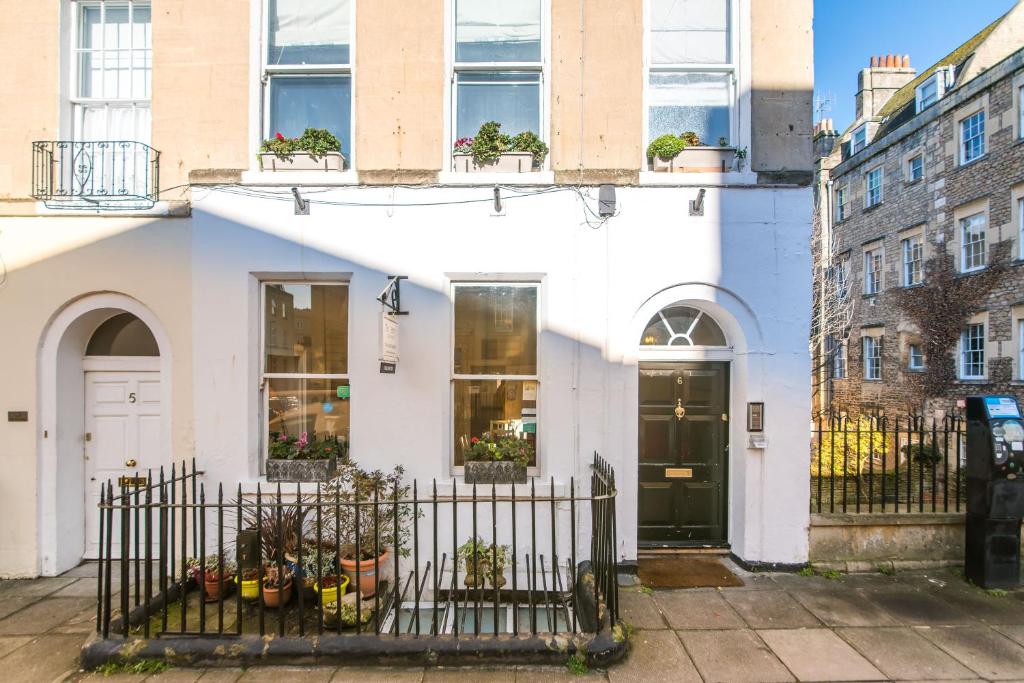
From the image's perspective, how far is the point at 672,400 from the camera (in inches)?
239

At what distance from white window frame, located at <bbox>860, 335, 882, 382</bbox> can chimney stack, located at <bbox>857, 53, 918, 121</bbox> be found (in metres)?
9.88

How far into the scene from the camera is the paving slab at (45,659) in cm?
396

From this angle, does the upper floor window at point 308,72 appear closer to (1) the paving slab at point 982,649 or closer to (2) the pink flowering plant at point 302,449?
(2) the pink flowering plant at point 302,449

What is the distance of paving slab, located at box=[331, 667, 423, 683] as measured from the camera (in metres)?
3.84

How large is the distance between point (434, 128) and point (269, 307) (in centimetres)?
289

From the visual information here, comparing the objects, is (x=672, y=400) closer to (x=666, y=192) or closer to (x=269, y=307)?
(x=666, y=192)

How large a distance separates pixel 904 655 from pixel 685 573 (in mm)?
1960

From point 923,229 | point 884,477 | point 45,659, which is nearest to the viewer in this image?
point 45,659

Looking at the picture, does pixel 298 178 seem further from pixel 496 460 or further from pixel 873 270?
pixel 873 270

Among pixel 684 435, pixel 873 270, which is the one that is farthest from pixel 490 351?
pixel 873 270

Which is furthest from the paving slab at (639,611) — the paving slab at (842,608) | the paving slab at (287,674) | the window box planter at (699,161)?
the window box planter at (699,161)

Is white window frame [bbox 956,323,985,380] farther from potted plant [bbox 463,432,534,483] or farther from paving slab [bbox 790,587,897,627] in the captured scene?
potted plant [bbox 463,432,534,483]

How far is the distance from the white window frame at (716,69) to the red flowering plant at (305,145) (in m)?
3.65

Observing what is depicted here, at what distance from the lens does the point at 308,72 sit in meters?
5.96
